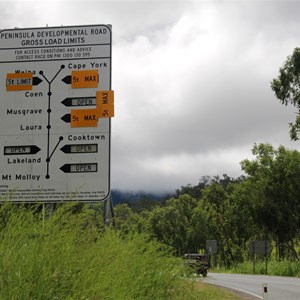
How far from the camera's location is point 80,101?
348 inches

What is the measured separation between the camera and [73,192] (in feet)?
28.0

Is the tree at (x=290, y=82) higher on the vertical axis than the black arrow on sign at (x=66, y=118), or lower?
higher

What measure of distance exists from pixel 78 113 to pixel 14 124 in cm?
114


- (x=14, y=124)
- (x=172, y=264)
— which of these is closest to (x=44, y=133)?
(x=14, y=124)

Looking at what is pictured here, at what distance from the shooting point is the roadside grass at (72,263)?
4941mm

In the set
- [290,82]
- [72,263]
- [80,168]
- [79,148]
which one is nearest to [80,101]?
[79,148]

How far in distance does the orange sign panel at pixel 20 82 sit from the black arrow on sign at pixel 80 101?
2.37ft

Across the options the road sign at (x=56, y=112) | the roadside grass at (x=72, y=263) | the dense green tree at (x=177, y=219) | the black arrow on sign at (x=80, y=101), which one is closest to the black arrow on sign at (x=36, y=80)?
the road sign at (x=56, y=112)

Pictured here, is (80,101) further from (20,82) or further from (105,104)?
(20,82)

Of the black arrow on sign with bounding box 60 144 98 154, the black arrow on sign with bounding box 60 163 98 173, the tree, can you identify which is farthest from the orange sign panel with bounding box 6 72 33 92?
the tree

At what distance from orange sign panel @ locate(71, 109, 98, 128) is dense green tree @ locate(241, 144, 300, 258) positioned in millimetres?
38796

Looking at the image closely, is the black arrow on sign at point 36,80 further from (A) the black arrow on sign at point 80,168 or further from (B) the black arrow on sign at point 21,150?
(A) the black arrow on sign at point 80,168

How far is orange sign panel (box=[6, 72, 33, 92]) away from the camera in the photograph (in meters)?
9.05

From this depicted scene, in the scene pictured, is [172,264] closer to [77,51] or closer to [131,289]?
[131,289]
